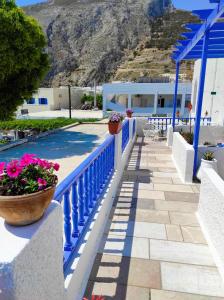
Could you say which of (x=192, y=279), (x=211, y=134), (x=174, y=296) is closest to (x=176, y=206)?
(x=192, y=279)

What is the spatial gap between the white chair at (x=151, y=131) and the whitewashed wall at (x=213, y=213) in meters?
7.06

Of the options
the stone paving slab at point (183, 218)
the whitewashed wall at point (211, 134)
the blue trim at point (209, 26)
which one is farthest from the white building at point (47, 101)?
the stone paving slab at point (183, 218)

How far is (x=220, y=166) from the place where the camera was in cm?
601

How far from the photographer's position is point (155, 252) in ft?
9.93

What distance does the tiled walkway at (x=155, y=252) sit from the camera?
8.04 ft

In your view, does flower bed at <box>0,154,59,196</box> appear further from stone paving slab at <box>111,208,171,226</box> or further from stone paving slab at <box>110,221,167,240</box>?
stone paving slab at <box>111,208,171,226</box>

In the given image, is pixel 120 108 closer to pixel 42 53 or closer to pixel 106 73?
pixel 42 53

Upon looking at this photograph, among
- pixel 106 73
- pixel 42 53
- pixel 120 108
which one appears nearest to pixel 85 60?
pixel 106 73

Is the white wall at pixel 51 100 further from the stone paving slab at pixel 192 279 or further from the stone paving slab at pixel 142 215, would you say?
the stone paving slab at pixel 192 279

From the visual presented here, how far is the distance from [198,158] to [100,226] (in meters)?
3.51

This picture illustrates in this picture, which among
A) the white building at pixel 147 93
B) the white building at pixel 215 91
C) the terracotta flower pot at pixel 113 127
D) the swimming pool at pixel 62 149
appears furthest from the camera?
the white building at pixel 147 93

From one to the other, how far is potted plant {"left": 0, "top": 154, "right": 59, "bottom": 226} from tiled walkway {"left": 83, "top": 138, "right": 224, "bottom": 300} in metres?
1.53

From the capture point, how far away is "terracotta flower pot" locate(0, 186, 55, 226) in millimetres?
1251

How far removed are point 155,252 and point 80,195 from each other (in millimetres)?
1210
